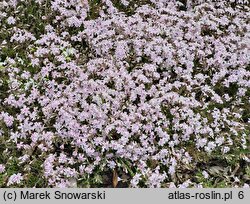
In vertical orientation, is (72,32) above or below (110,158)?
above

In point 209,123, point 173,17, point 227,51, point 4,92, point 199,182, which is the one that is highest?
point 173,17

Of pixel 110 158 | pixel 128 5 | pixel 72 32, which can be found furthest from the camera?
pixel 128 5

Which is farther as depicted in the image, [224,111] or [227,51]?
[227,51]

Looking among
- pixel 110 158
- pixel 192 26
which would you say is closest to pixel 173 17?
pixel 192 26

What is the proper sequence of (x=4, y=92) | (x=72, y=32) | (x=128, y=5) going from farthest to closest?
(x=128, y=5) → (x=72, y=32) → (x=4, y=92)

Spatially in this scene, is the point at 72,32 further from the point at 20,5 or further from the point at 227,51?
the point at 227,51

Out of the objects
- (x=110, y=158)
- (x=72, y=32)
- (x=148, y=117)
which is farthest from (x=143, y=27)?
(x=110, y=158)
